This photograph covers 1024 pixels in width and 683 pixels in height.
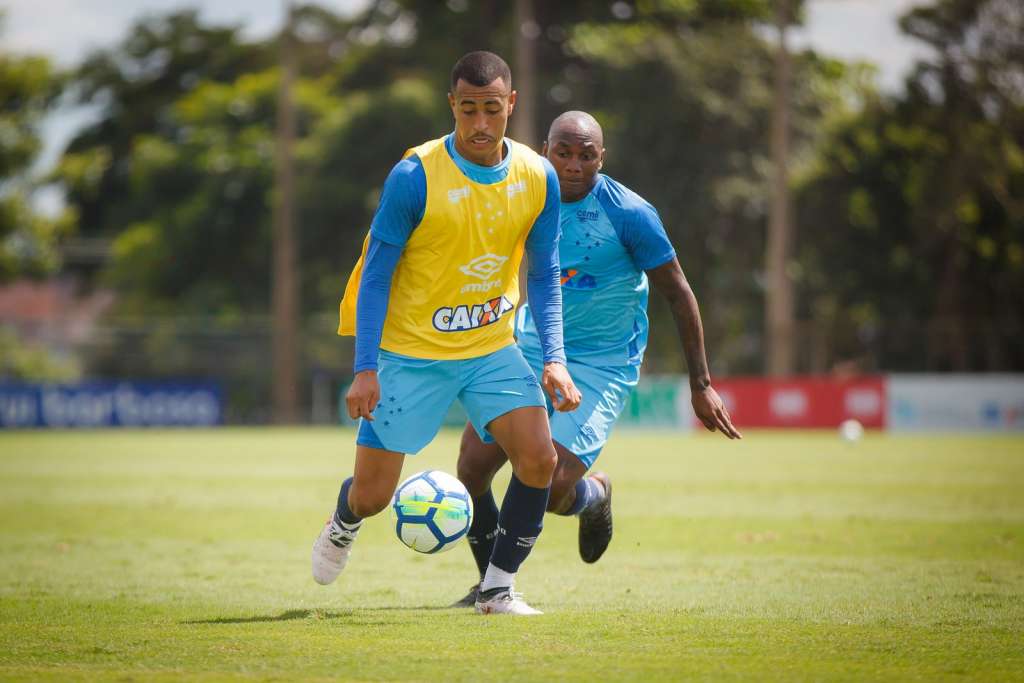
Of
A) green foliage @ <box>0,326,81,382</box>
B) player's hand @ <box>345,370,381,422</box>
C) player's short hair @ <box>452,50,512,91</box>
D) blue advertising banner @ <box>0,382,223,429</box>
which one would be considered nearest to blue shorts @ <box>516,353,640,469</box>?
player's hand @ <box>345,370,381,422</box>

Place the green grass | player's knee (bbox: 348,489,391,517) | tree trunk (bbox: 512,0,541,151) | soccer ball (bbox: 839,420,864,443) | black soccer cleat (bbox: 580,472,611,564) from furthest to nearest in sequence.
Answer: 1. tree trunk (bbox: 512,0,541,151)
2. soccer ball (bbox: 839,420,864,443)
3. black soccer cleat (bbox: 580,472,611,564)
4. player's knee (bbox: 348,489,391,517)
5. the green grass

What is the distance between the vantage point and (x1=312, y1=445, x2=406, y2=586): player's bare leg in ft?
22.0

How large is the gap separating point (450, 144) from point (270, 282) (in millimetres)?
43820

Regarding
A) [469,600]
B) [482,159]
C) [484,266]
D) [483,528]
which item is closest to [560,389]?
[484,266]

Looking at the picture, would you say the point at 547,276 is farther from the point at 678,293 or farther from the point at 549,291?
the point at 678,293

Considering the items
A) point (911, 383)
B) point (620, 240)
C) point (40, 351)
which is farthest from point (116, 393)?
point (620, 240)

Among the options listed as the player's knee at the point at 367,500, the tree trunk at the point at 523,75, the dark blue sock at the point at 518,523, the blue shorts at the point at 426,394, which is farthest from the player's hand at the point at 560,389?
the tree trunk at the point at 523,75

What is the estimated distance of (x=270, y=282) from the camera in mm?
49562

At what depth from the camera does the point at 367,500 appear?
6.80 metres

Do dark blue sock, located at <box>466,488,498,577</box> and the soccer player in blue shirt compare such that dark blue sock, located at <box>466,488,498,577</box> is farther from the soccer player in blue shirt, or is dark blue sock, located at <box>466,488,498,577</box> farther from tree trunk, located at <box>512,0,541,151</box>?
tree trunk, located at <box>512,0,541,151</box>

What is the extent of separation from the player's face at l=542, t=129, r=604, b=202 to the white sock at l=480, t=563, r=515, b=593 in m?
2.05

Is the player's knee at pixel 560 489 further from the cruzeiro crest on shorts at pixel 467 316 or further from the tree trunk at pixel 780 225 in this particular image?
the tree trunk at pixel 780 225

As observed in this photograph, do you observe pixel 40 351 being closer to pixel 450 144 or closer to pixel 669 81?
pixel 669 81

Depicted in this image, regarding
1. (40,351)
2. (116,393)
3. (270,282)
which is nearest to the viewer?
(116,393)
